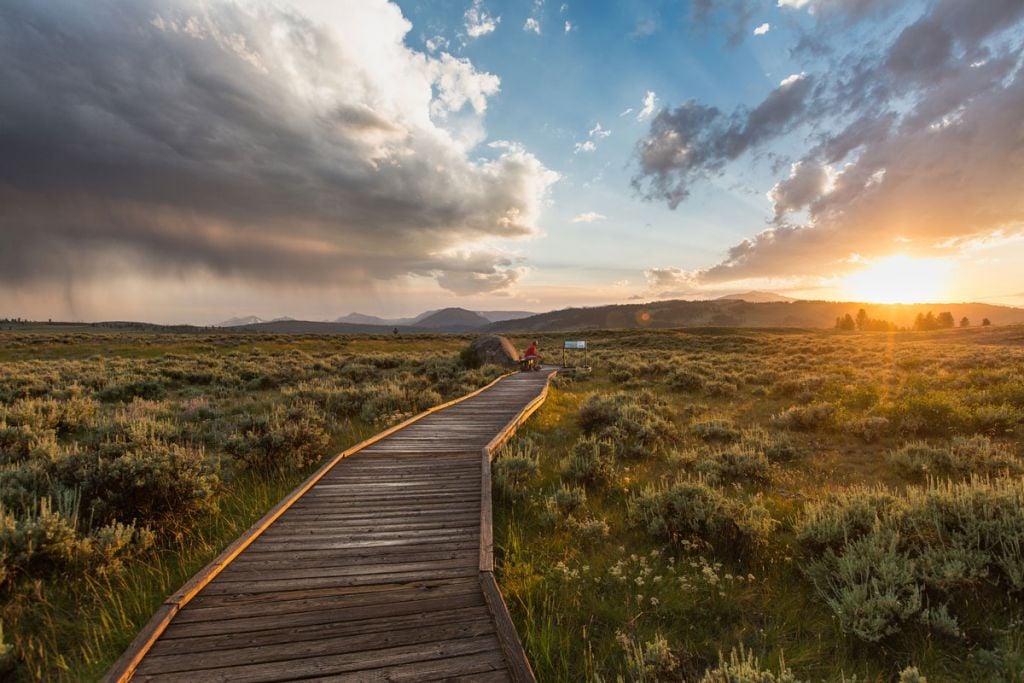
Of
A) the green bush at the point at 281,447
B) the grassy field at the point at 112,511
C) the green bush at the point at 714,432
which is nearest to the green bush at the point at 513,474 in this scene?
the grassy field at the point at 112,511

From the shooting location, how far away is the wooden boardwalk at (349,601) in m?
3.14

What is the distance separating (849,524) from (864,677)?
211 centimetres

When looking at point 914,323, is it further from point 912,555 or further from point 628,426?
point 912,555

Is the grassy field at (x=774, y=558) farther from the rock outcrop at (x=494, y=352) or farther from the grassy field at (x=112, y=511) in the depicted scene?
the rock outcrop at (x=494, y=352)

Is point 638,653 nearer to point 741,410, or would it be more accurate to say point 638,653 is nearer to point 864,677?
point 864,677

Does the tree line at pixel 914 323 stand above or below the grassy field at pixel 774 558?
above

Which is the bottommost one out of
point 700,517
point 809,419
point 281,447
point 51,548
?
point 809,419

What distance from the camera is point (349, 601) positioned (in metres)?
3.88

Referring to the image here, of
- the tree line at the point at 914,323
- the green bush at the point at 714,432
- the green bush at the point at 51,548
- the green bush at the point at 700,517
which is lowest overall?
the green bush at the point at 714,432

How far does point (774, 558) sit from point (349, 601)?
16.3 feet

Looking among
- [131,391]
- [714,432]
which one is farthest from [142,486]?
[131,391]

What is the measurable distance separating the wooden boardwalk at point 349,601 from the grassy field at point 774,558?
669 millimetres

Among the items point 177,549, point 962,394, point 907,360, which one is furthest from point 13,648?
point 907,360

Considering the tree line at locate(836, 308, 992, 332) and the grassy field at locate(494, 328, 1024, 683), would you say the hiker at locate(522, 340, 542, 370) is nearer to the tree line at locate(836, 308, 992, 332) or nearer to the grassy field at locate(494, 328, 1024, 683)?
the grassy field at locate(494, 328, 1024, 683)
